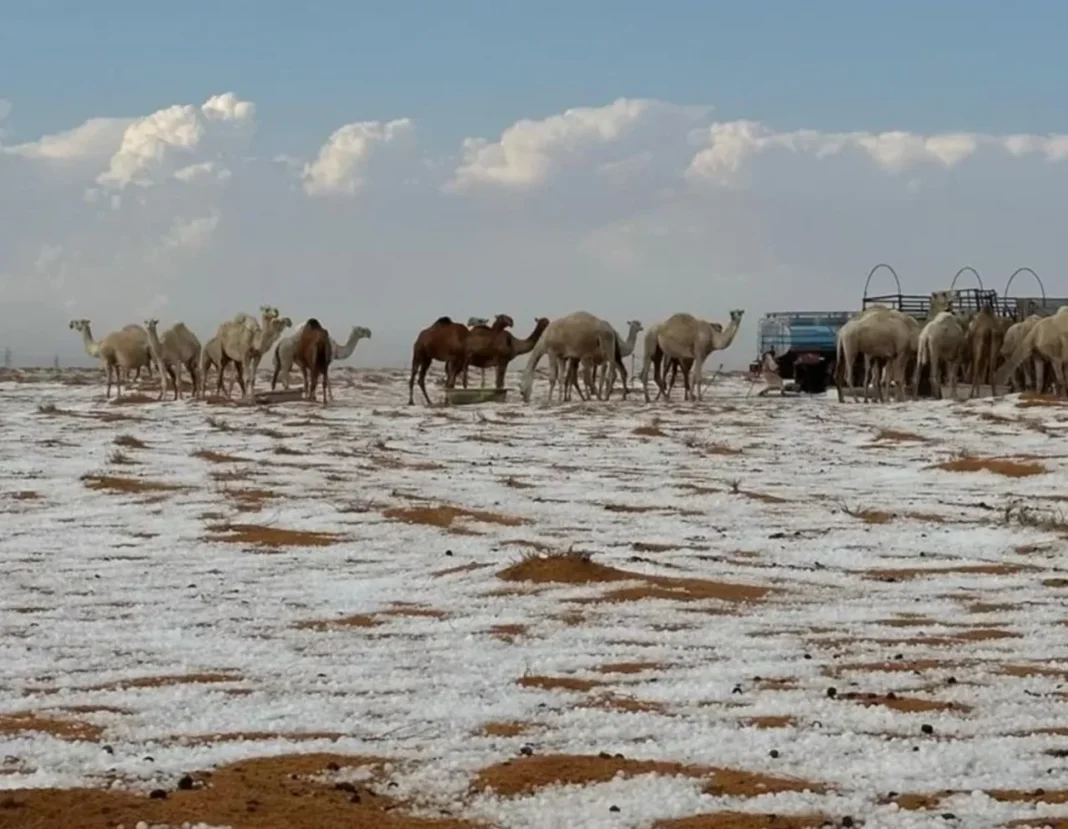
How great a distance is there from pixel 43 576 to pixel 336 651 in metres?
3.05

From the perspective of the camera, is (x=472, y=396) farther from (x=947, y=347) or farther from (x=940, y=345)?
(x=947, y=347)

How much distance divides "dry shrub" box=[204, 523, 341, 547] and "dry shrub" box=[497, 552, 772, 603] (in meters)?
2.16

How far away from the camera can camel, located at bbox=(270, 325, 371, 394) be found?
1340 inches

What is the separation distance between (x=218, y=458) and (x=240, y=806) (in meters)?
12.9

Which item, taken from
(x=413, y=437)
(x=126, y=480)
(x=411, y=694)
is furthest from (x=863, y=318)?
(x=411, y=694)

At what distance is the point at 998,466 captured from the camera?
1559 cm

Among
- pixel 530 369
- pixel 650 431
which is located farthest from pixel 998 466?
pixel 530 369

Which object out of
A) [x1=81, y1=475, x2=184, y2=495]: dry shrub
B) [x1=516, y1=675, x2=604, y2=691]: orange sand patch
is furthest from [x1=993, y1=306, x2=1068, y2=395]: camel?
[x1=516, y1=675, x2=604, y2=691]: orange sand patch

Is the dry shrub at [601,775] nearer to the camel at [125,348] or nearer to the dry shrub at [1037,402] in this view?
the dry shrub at [1037,402]

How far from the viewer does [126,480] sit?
14.7 metres

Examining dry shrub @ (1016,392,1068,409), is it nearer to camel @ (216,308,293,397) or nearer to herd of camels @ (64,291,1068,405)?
herd of camels @ (64,291,1068,405)

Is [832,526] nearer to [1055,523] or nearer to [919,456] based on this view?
[1055,523]

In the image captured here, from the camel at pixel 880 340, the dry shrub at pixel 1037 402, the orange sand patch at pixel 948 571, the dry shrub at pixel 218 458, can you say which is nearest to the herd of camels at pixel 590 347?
the camel at pixel 880 340

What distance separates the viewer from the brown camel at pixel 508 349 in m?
32.8
